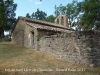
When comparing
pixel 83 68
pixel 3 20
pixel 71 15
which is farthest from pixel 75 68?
pixel 71 15

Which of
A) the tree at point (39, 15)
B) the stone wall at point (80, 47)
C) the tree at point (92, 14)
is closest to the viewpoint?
the stone wall at point (80, 47)

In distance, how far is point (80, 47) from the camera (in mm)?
9547

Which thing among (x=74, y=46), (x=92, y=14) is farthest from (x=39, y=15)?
(x=74, y=46)

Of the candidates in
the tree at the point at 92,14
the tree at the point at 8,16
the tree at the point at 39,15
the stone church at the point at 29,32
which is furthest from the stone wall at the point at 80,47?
the tree at the point at 39,15

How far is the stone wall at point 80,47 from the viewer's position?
925cm

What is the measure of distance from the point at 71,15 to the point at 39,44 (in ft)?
85.2

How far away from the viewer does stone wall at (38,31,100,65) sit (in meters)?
9.25

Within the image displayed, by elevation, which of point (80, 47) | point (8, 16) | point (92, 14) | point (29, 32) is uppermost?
point (8, 16)

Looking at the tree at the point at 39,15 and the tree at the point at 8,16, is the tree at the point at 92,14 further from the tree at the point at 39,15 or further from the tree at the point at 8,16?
the tree at the point at 39,15

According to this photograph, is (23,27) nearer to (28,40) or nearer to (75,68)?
(28,40)

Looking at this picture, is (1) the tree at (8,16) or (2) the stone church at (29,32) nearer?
(2) the stone church at (29,32)

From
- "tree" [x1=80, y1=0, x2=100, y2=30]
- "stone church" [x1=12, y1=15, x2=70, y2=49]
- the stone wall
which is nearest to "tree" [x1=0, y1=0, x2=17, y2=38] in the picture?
"stone church" [x1=12, y1=15, x2=70, y2=49]

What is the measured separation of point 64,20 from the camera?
2709 centimetres

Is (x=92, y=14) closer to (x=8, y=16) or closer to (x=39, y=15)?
(x=8, y=16)
